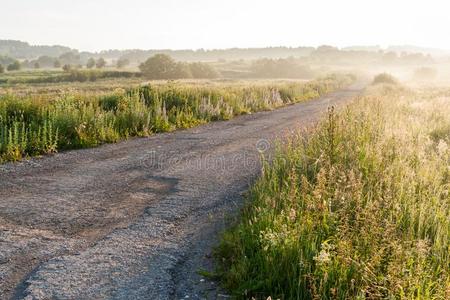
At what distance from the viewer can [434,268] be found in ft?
14.7

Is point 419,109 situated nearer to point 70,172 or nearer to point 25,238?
point 70,172

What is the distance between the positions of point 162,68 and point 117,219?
76.7 m

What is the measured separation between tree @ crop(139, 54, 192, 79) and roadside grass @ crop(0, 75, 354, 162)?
61491mm

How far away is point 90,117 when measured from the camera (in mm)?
12250

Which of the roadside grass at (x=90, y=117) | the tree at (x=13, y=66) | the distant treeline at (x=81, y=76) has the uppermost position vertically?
the tree at (x=13, y=66)

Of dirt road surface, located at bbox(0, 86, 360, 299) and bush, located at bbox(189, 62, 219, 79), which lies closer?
dirt road surface, located at bbox(0, 86, 360, 299)

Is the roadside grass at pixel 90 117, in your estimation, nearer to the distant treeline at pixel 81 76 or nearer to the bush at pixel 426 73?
the distant treeline at pixel 81 76

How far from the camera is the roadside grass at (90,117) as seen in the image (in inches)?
403

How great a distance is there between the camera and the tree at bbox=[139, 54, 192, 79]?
7919 cm

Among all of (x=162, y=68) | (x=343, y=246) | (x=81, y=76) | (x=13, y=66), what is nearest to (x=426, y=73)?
(x=162, y=68)

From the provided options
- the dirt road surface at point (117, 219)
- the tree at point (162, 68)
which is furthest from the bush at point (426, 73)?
the dirt road surface at point (117, 219)

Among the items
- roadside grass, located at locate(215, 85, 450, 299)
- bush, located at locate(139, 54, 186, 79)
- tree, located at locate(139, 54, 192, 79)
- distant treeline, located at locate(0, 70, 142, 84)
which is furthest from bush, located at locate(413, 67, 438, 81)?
roadside grass, located at locate(215, 85, 450, 299)

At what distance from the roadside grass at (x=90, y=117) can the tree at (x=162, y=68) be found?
61.5 m

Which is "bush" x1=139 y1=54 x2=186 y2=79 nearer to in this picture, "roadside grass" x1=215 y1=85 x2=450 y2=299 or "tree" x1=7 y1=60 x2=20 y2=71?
"tree" x1=7 y1=60 x2=20 y2=71
